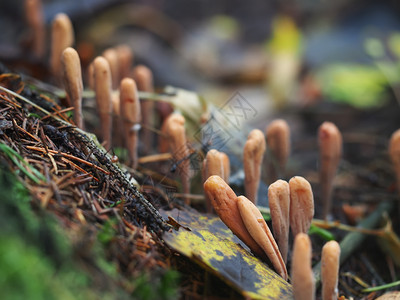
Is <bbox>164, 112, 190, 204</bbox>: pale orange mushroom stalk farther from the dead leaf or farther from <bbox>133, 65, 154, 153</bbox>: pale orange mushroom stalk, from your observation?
<bbox>133, 65, 154, 153</bbox>: pale orange mushroom stalk

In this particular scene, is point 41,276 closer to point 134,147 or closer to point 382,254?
point 134,147

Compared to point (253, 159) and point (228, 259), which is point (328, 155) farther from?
point (228, 259)

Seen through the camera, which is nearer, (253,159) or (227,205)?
(227,205)

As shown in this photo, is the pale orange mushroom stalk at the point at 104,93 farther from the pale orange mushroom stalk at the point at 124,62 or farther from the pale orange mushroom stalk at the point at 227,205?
the pale orange mushroom stalk at the point at 124,62

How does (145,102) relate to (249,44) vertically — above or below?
below

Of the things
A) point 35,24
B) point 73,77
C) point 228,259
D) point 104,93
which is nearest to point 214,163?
point 228,259

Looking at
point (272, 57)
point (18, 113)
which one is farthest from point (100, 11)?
point (18, 113)

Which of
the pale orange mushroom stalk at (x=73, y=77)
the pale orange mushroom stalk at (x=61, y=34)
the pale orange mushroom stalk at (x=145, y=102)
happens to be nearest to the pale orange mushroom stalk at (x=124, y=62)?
the pale orange mushroom stalk at (x=145, y=102)
